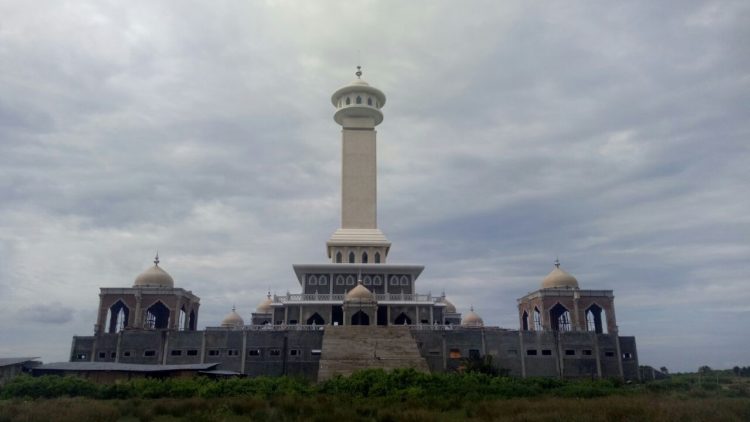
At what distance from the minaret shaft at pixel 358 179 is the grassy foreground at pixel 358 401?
2273cm

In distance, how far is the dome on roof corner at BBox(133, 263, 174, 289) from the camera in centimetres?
4466

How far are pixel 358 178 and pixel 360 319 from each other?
14422 mm

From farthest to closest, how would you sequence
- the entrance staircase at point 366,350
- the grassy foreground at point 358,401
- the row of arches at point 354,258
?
the row of arches at point 354,258 → the entrance staircase at point 366,350 → the grassy foreground at point 358,401

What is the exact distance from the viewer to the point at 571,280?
153ft

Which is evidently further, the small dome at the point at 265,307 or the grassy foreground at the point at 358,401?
the small dome at the point at 265,307

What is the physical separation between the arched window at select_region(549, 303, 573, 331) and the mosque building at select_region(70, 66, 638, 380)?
20 centimetres

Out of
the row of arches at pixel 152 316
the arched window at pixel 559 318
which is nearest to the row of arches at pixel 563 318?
the arched window at pixel 559 318

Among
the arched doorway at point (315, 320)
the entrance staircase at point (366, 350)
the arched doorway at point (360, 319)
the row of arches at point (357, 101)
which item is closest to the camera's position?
the entrance staircase at point (366, 350)

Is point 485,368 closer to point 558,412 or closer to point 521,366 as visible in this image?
point 521,366

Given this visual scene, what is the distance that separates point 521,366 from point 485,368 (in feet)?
13.2

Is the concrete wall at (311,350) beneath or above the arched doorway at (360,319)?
beneath

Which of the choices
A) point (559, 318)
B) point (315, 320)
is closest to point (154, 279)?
point (315, 320)

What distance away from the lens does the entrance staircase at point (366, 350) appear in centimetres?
3422

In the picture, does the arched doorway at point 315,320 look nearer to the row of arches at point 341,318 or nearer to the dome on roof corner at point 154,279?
the row of arches at point 341,318
